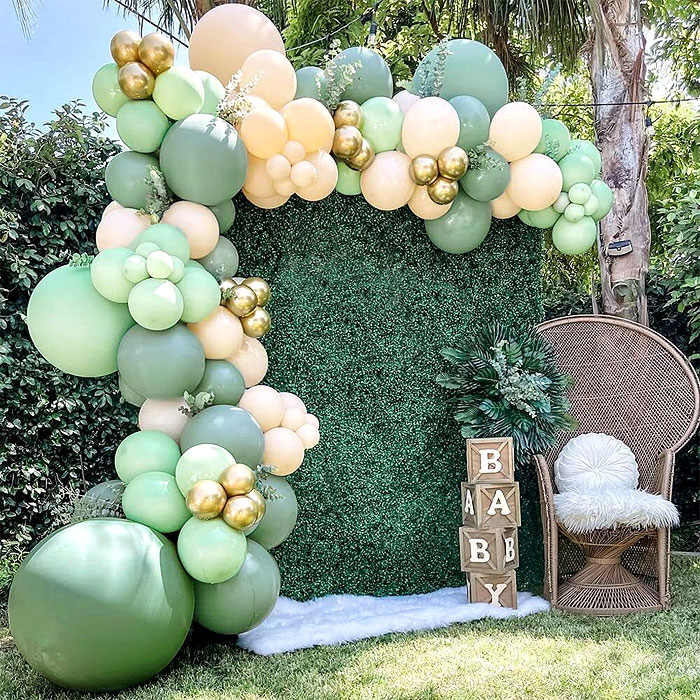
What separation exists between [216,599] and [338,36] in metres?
5.46

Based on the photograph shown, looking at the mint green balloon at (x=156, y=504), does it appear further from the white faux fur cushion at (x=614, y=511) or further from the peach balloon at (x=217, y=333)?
the white faux fur cushion at (x=614, y=511)

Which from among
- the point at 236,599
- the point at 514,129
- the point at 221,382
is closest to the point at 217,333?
the point at 221,382

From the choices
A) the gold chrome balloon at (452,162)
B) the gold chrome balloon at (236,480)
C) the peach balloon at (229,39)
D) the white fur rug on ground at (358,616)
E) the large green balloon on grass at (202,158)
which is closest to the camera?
the gold chrome balloon at (236,480)

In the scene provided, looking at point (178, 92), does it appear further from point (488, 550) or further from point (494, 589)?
point (494, 589)

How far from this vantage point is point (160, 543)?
2318 millimetres

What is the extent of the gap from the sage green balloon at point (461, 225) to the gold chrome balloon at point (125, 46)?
4.62ft

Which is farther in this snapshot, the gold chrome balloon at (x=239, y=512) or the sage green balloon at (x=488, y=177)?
the sage green balloon at (x=488, y=177)

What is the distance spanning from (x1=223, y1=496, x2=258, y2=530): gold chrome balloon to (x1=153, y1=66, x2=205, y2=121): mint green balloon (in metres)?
1.35

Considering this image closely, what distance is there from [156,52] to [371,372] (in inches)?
64.1

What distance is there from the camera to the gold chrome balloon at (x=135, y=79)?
2.54 meters

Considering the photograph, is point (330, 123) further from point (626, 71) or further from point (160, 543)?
point (626, 71)

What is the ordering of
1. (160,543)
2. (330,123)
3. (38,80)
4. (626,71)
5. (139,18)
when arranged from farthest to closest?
1. (38,80)
2. (139,18)
3. (626,71)
4. (330,123)
5. (160,543)

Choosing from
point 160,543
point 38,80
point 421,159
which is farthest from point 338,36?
point 160,543

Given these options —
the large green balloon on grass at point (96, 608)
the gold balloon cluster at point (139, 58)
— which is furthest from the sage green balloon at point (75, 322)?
the gold balloon cluster at point (139, 58)
